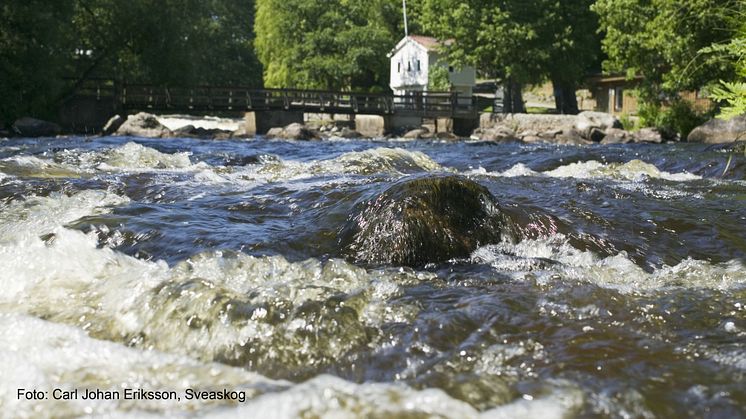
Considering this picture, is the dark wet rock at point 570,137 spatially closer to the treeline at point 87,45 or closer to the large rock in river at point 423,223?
the treeline at point 87,45

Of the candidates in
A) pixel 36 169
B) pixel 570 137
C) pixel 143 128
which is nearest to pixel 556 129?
pixel 570 137

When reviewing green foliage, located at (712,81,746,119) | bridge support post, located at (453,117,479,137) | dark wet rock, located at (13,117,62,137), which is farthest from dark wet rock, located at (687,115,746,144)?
dark wet rock, located at (13,117,62,137)

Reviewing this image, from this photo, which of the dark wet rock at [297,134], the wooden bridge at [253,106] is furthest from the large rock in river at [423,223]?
the wooden bridge at [253,106]

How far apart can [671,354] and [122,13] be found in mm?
38150

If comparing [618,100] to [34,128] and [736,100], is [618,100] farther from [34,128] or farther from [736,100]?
[736,100]

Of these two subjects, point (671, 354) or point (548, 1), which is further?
point (548, 1)

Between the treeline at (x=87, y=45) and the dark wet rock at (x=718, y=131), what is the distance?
986 inches

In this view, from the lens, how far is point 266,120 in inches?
1468

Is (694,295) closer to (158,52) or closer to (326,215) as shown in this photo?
(326,215)

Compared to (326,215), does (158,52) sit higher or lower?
higher

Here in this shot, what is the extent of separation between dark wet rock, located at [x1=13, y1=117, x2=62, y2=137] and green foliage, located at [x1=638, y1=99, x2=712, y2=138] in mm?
22596

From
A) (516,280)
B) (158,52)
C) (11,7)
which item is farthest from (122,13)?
(516,280)

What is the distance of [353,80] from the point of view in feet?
190

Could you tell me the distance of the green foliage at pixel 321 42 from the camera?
50375 mm
